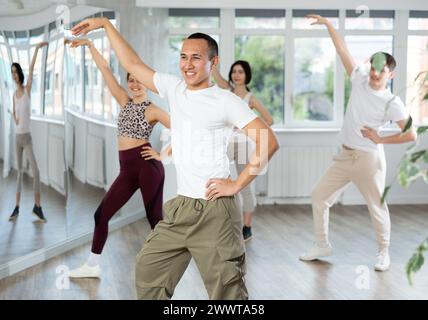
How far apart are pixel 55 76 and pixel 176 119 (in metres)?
2.77

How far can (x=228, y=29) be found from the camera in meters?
8.08

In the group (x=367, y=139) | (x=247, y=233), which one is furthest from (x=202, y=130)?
(x=247, y=233)

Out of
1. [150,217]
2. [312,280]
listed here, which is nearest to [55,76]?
[150,217]

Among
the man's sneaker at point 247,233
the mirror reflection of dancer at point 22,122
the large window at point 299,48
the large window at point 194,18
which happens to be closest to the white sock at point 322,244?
the man's sneaker at point 247,233

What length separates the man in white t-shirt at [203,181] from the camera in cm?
289

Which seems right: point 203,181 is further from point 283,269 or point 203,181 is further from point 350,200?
point 350,200

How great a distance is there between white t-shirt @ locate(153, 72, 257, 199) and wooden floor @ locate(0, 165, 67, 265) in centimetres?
220

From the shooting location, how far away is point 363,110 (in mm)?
4930

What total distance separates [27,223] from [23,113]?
2.50 ft

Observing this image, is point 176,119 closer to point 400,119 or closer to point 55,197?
point 400,119

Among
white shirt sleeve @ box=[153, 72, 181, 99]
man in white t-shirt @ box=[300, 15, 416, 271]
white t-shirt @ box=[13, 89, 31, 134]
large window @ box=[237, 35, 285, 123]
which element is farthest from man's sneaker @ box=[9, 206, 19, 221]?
large window @ box=[237, 35, 285, 123]

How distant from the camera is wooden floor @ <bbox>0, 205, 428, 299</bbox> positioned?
4469mm

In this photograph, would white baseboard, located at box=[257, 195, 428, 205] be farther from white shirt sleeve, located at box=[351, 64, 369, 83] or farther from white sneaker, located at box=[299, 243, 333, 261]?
white shirt sleeve, located at box=[351, 64, 369, 83]

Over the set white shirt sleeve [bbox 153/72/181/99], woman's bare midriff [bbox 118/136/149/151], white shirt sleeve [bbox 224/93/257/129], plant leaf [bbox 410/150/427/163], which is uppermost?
white shirt sleeve [bbox 153/72/181/99]
